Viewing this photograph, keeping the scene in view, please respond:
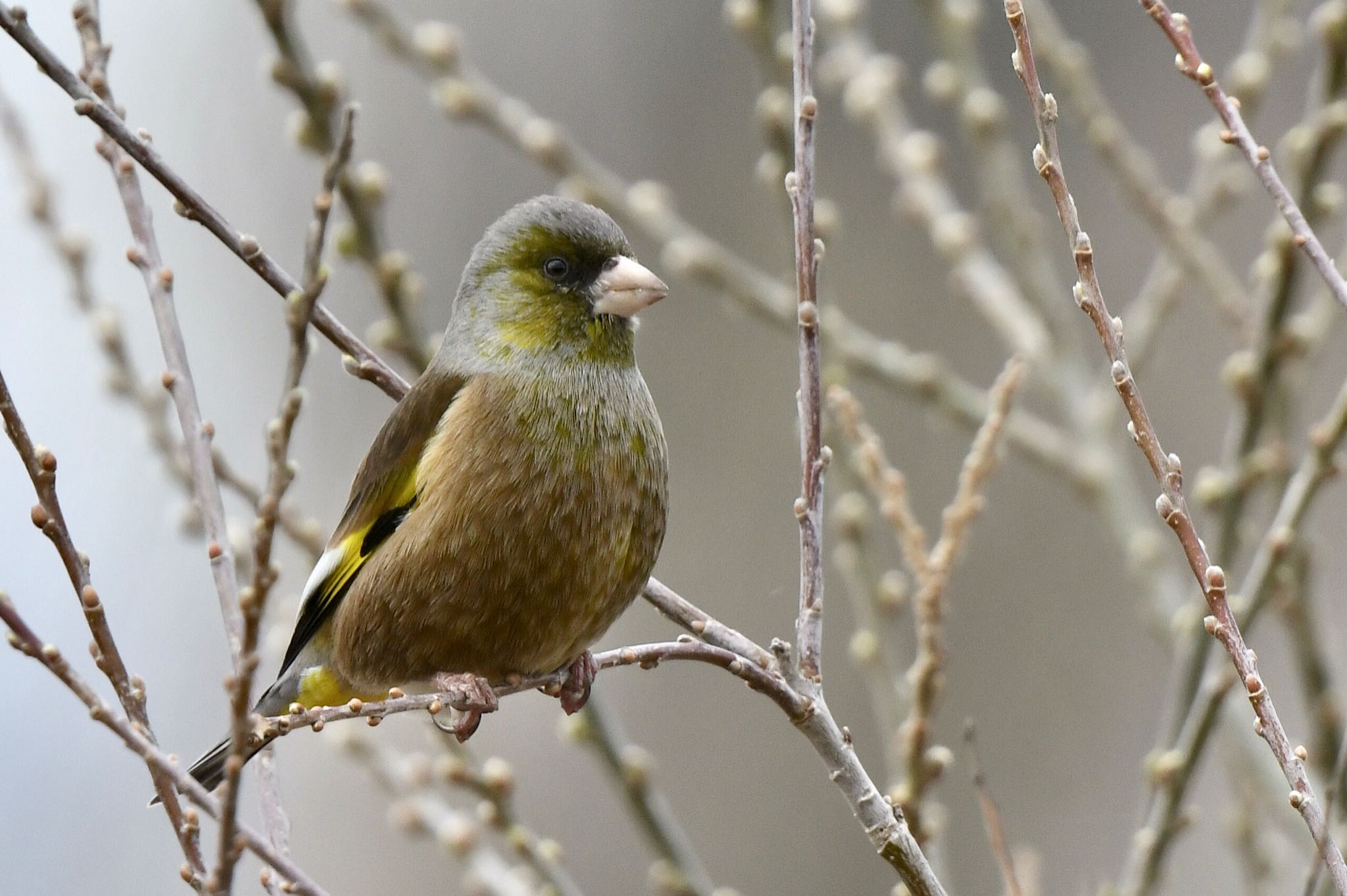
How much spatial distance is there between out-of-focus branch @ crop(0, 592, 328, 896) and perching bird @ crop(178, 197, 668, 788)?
1.12 metres

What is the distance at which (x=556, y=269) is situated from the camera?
3.68 meters

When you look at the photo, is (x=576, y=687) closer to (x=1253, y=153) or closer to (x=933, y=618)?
(x=933, y=618)

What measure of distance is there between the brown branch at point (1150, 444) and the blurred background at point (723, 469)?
13.6 ft

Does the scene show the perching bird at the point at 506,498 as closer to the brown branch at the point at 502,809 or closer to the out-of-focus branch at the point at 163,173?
the brown branch at the point at 502,809

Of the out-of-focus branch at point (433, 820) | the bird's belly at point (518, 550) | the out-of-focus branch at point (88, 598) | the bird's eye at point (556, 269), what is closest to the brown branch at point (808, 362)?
the bird's belly at point (518, 550)

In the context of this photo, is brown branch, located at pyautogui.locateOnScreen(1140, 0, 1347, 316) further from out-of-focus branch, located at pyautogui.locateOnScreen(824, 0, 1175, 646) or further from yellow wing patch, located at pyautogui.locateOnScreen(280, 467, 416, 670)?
out-of-focus branch, located at pyautogui.locateOnScreen(824, 0, 1175, 646)

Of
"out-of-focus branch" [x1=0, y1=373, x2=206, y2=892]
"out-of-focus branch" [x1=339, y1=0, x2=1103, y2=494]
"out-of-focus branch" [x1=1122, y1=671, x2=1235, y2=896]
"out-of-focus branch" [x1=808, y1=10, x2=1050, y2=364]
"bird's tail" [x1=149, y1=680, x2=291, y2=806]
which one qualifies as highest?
"out-of-focus branch" [x1=808, y1=10, x2=1050, y2=364]

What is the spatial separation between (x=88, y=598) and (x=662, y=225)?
2427 mm

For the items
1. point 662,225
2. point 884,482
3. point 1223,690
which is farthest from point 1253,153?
point 662,225

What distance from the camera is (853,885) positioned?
7.54 m

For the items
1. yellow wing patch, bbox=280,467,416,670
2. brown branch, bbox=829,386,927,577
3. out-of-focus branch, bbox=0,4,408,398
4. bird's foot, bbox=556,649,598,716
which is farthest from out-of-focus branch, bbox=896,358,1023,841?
out-of-focus branch, bbox=0,4,408,398

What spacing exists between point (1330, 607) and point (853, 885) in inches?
101

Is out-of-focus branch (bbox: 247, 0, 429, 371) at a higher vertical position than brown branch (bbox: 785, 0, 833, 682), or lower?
higher

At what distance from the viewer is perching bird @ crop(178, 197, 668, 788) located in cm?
318
